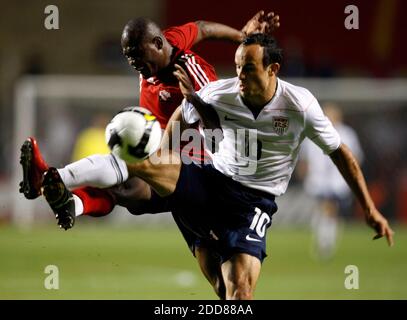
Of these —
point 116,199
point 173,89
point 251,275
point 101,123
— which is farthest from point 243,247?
point 101,123

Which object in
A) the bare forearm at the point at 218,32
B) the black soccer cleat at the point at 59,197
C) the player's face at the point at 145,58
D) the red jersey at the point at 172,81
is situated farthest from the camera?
the bare forearm at the point at 218,32

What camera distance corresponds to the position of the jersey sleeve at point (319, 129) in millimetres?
6355

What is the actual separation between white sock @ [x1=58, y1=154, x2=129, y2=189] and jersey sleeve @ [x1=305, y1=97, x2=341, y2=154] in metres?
1.30

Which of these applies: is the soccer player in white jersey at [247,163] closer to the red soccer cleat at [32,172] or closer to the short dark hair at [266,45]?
the short dark hair at [266,45]

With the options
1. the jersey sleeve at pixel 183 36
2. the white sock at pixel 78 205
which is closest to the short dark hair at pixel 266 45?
the jersey sleeve at pixel 183 36

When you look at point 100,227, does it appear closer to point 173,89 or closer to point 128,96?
point 128,96

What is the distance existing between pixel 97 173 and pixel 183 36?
1.83 m

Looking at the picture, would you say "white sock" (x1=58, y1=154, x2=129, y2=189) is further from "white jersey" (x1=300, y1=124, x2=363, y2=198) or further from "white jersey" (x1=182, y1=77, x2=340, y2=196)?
"white jersey" (x1=300, y1=124, x2=363, y2=198)

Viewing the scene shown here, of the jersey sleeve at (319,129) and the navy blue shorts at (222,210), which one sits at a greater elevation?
the jersey sleeve at (319,129)

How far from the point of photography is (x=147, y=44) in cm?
684

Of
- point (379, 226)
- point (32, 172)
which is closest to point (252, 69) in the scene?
point (379, 226)

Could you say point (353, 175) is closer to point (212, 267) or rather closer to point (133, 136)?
point (212, 267)

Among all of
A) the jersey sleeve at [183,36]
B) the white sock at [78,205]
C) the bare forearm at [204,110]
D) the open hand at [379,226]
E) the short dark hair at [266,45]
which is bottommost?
the open hand at [379,226]

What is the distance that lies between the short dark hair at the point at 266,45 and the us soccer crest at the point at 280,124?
0.38 metres
